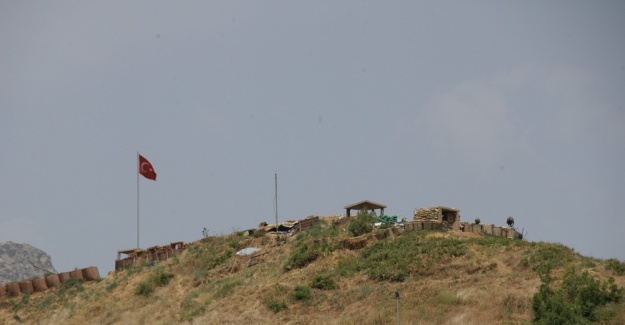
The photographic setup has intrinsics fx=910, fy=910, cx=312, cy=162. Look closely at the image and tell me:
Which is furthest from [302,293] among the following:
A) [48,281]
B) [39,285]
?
[39,285]

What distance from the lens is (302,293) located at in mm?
42438

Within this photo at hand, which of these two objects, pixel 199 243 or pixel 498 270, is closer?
pixel 498 270

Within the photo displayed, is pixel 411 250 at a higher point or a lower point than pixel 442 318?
higher

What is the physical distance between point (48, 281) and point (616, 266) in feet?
113

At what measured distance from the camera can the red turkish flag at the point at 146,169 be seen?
61281 mm

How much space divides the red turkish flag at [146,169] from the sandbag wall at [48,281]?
7551 millimetres

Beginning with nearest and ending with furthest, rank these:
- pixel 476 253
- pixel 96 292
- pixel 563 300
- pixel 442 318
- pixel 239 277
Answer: pixel 563 300 < pixel 442 318 < pixel 476 253 < pixel 239 277 < pixel 96 292

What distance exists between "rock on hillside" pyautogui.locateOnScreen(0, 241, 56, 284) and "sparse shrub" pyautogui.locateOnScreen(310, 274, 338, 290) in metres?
123

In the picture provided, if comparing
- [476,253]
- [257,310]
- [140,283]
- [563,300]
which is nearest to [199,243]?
[140,283]

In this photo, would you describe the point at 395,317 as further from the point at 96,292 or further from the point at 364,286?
the point at 96,292

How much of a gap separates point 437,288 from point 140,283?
61.2 ft

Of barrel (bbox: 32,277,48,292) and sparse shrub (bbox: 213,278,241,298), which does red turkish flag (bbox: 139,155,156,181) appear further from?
sparse shrub (bbox: 213,278,241,298)

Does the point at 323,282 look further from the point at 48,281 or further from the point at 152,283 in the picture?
the point at 48,281

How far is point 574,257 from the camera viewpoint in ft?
137
